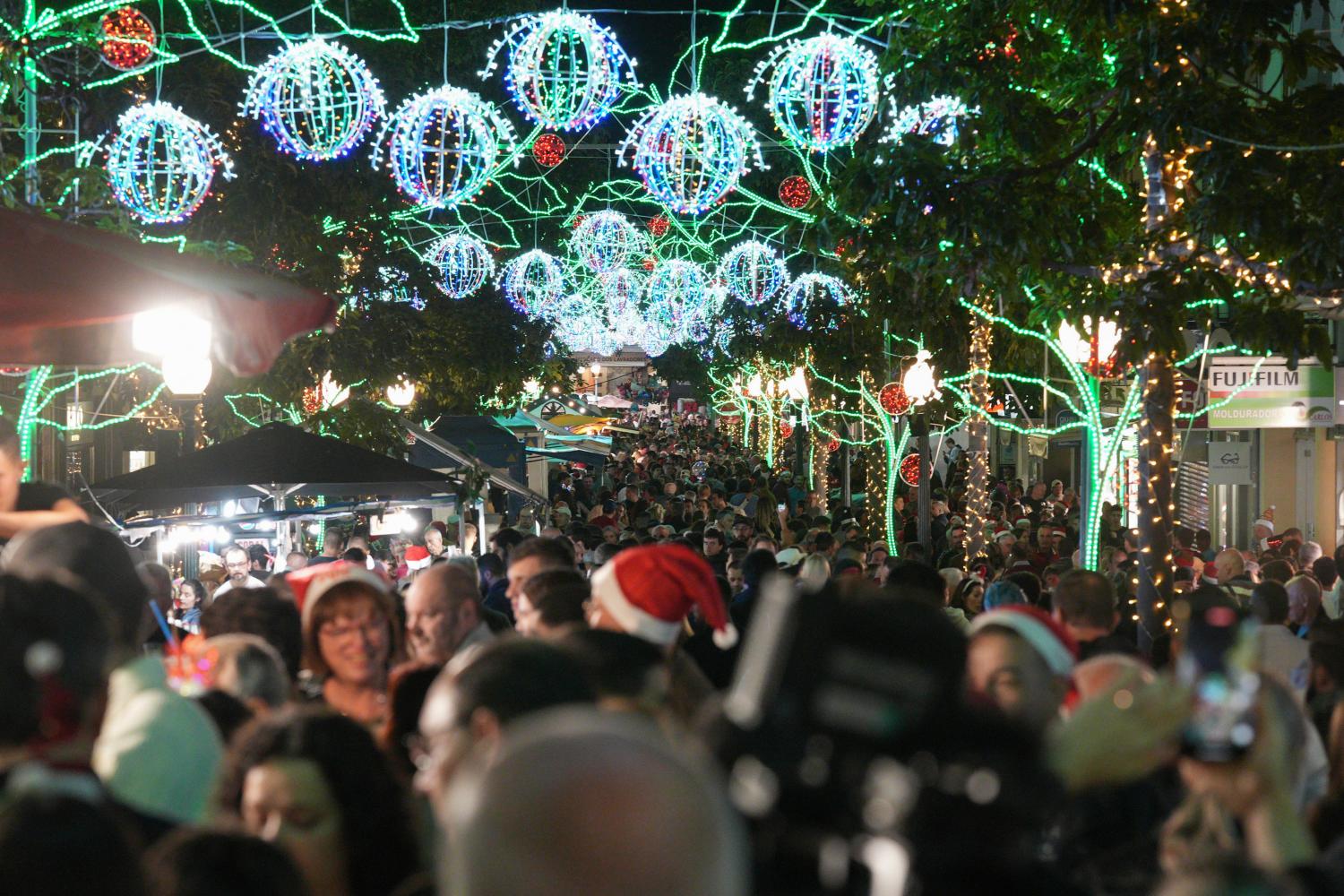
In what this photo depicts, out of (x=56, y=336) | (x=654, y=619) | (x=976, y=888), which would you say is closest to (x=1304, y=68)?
(x=654, y=619)

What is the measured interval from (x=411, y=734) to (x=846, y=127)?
819 centimetres

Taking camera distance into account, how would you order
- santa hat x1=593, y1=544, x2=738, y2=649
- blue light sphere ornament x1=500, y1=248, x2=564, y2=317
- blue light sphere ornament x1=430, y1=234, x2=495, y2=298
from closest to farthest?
santa hat x1=593, y1=544, x2=738, y2=649 → blue light sphere ornament x1=430, y1=234, x2=495, y2=298 → blue light sphere ornament x1=500, y1=248, x2=564, y2=317

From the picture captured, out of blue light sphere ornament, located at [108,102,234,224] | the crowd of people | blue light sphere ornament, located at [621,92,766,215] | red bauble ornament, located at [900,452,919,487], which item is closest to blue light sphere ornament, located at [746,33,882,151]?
blue light sphere ornament, located at [621,92,766,215]

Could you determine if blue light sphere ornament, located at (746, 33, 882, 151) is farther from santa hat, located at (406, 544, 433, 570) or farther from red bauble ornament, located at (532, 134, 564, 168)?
red bauble ornament, located at (532, 134, 564, 168)

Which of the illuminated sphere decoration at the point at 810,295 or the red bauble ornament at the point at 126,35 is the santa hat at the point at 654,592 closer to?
the red bauble ornament at the point at 126,35

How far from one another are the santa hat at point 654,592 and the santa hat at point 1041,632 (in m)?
1.10

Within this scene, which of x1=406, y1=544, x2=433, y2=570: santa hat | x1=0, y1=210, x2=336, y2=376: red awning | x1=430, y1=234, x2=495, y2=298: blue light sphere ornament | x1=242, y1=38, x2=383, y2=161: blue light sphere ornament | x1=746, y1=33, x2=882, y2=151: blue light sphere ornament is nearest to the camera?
x1=0, y1=210, x2=336, y2=376: red awning

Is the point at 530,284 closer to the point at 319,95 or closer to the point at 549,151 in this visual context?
the point at 549,151

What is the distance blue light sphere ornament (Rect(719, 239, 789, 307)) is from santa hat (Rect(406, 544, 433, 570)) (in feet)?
32.8

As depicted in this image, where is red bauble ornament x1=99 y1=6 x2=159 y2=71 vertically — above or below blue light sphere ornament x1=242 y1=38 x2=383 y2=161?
above

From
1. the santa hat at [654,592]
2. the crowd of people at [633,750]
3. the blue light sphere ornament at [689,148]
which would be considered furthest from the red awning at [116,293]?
the blue light sphere ornament at [689,148]

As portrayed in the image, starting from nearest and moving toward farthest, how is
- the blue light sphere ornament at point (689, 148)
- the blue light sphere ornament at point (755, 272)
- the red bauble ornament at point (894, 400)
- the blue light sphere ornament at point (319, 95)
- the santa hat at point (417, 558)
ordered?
the blue light sphere ornament at point (319, 95) → the blue light sphere ornament at point (689, 148) → the santa hat at point (417, 558) → the red bauble ornament at point (894, 400) → the blue light sphere ornament at point (755, 272)

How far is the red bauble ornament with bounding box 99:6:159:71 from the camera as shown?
12.3 metres

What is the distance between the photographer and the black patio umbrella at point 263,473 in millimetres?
11914
